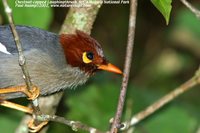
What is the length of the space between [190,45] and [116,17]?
3.86ft

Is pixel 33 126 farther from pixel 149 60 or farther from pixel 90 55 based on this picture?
pixel 149 60

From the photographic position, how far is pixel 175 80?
8.46m

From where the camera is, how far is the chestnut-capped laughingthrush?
4652 millimetres

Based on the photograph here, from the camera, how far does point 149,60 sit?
8672 mm

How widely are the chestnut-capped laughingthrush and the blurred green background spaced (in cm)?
140

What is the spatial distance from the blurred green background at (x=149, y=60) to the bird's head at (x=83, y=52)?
55.2 inches

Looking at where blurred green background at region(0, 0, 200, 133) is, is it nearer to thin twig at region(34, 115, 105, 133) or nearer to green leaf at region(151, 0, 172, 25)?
thin twig at region(34, 115, 105, 133)

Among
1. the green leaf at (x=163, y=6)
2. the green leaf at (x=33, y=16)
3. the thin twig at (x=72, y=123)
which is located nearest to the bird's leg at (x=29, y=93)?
the thin twig at (x=72, y=123)

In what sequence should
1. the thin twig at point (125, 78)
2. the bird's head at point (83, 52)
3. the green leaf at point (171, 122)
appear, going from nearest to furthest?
the thin twig at point (125, 78)
the bird's head at point (83, 52)
the green leaf at point (171, 122)

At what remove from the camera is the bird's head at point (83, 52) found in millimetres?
4863

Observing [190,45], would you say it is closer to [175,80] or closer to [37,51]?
[175,80]

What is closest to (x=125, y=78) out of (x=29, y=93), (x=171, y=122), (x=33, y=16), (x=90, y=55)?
(x=29, y=93)

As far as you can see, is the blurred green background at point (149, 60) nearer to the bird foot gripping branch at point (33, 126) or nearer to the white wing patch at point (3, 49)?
the bird foot gripping branch at point (33, 126)

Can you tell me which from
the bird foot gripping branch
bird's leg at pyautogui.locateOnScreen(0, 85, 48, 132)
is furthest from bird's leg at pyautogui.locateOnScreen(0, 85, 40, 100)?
the bird foot gripping branch
